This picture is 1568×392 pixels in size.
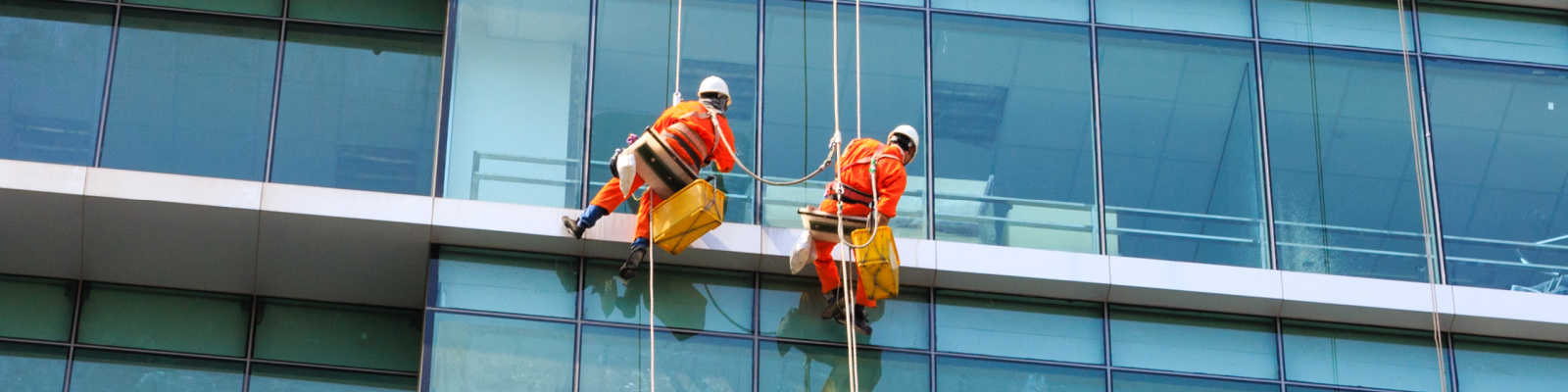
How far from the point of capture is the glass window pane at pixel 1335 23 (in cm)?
1853

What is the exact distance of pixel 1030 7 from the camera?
1817 centimetres

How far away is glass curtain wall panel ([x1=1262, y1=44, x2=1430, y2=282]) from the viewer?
1769 centimetres

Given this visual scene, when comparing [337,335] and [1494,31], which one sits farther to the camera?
[1494,31]

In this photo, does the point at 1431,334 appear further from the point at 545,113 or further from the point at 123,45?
the point at 123,45

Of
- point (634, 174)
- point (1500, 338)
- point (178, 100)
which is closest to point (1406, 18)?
point (1500, 338)

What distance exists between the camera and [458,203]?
16359 millimetres

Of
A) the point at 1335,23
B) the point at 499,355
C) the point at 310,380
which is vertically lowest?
the point at 499,355

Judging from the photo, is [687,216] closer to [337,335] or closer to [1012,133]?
[1012,133]

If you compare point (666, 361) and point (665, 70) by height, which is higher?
point (665, 70)

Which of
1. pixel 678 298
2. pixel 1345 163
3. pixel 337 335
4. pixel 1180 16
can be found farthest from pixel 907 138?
pixel 337 335

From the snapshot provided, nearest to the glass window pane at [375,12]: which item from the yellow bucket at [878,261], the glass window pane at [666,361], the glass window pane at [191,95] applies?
the glass window pane at [191,95]

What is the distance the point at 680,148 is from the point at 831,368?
2.46m

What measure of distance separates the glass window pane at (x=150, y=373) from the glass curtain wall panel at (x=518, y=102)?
3139mm

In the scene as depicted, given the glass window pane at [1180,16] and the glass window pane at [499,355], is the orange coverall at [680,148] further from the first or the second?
the glass window pane at [1180,16]
